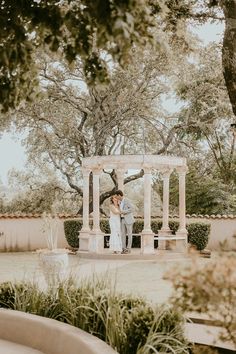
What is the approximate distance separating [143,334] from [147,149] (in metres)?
24.8

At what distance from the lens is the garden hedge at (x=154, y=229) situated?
23031 millimetres

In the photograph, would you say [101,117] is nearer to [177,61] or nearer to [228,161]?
[177,61]

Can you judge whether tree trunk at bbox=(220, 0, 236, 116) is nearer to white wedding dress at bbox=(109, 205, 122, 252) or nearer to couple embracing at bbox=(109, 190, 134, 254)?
couple embracing at bbox=(109, 190, 134, 254)

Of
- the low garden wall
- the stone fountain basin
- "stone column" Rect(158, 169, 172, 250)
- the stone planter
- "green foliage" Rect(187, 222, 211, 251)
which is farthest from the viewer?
the low garden wall

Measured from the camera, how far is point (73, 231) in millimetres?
24312

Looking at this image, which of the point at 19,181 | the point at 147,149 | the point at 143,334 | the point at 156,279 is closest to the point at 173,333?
the point at 143,334

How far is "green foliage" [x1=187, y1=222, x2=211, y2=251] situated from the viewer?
75.5 feet

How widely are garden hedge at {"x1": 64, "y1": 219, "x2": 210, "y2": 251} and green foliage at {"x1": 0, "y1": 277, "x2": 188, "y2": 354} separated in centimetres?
1540

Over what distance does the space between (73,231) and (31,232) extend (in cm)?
216

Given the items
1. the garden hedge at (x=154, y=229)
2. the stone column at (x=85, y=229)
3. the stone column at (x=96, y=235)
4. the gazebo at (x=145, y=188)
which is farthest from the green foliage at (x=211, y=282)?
the garden hedge at (x=154, y=229)

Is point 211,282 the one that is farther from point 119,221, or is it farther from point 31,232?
point 31,232

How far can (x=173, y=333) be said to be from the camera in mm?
6113

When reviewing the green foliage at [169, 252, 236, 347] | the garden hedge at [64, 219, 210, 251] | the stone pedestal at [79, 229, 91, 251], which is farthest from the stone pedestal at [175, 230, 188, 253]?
the green foliage at [169, 252, 236, 347]

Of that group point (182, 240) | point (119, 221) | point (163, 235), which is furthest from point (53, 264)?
point (163, 235)
